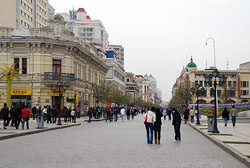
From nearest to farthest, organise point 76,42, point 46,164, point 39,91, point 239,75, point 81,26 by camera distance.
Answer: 1. point 46,164
2. point 39,91
3. point 76,42
4. point 239,75
5. point 81,26

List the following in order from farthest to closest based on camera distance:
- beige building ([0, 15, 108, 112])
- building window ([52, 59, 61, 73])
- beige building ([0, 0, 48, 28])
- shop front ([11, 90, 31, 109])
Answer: beige building ([0, 0, 48, 28]), building window ([52, 59, 61, 73]), shop front ([11, 90, 31, 109]), beige building ([0, 15, 108, 112])

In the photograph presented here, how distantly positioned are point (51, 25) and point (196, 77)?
83066 millimetres

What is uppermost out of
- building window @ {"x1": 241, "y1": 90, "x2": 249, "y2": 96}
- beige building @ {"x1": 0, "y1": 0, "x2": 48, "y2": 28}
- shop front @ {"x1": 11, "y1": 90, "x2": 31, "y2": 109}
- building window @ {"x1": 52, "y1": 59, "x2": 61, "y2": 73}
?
beige building @ {"x1": 0, "y1": 0, "x2": 48, "y2": 28}

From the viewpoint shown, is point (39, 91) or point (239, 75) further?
point (239, 75)

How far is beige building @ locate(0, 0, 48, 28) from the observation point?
263ft

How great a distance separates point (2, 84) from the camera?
47531mm

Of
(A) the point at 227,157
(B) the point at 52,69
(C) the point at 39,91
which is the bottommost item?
(A) the point at 227,157

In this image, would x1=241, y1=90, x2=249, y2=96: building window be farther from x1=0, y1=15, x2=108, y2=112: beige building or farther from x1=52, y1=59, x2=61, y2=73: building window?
x1=52, y1=59, x2=61, y2=73: building window

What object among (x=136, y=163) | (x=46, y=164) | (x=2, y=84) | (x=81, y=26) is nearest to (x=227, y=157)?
(x=136, y=163)

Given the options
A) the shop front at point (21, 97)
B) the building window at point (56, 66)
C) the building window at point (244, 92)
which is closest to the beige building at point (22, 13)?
the building window at point (56, 66)

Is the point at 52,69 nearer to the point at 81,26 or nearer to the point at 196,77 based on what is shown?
the point at 196,77

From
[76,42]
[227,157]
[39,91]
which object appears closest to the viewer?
[227,157]

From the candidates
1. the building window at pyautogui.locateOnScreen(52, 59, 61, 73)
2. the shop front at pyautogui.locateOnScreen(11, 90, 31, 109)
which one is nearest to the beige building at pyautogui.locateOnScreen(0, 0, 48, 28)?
the building window at pyautogui.locateOnScreen(52, 59, 61, 73)

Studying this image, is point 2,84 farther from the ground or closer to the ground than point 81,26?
closer to the ground
